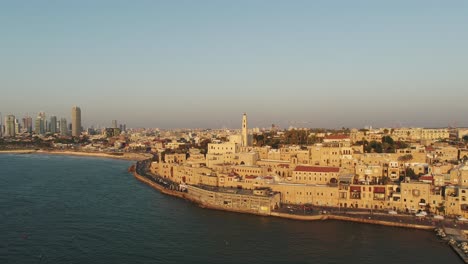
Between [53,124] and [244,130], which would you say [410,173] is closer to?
[244,130]

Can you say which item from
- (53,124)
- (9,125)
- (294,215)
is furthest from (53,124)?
(294,215)

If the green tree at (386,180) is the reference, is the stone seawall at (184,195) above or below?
below

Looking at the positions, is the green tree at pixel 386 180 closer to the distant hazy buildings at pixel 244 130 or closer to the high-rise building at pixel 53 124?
the distant hazy buildings at pixel 244 130

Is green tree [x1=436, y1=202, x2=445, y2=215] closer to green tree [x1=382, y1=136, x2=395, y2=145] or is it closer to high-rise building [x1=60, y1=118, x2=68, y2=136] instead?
green tree [x1=382, y1=136, x2=395, y2=145]

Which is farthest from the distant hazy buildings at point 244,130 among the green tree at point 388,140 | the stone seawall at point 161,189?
the green tree at point 388,140

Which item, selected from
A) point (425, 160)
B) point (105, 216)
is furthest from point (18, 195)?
point (425, 160)

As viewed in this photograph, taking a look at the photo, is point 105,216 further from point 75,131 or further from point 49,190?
point 75,131

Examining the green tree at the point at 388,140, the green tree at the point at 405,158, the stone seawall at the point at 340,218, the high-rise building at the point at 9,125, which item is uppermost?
the high-rise building at the point at 9,125

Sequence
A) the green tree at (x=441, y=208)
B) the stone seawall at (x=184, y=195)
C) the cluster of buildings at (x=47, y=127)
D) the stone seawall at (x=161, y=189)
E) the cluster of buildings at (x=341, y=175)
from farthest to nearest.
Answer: the cluster of buildings at (x=47, y=127) < the stone seawall at (x=161, y=189) < the stone seawall at (x=184, y=195) < the cluster of buildings at (x=341, y=175) < the green tree at (x=441, y=208)
